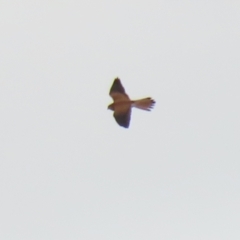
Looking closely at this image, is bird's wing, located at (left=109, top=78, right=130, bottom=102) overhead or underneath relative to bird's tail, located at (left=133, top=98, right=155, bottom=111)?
overhead

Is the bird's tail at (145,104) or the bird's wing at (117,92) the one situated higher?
the bird's wing at (117,92)

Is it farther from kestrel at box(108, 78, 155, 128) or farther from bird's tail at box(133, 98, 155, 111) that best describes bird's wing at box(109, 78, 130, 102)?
bird's tail at box(133, 98, 155, 111)

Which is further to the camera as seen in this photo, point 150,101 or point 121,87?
point 121,87

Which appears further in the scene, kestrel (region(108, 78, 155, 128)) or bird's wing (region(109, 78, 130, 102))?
bird's wing (region(109, 78, 130, 102))

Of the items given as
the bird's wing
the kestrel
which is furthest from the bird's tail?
the bird's wing

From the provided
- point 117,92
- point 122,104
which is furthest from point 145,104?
point 117,92

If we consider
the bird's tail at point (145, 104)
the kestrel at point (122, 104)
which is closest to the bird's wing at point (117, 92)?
the kestrel at point (122, 104)

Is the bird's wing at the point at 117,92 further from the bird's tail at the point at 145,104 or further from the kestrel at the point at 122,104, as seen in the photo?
the bird's tail at the point at 145,104
